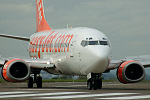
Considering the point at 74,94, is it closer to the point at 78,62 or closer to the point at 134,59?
the point at 78,62

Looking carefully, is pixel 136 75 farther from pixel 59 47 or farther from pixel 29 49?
pixel 29 49

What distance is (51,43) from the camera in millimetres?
32969

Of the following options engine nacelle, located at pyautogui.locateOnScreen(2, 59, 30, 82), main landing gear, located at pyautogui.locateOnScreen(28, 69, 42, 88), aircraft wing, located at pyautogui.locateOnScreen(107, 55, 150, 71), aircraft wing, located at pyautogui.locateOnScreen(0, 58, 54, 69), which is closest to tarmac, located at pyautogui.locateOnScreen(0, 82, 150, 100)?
engine nacelle, located at pyautogui.locateOnScreen(2, 59, 30, 82)

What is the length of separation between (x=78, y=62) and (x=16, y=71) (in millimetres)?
4384

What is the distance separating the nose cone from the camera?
1000 inches

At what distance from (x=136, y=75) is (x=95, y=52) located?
4.85 metres

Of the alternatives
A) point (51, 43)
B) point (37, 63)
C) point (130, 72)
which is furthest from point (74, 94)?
point (51, 43)

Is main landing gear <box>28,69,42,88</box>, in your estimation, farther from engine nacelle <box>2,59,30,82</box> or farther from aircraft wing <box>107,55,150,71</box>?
aircraft wing <box>107,55,150,71</box>

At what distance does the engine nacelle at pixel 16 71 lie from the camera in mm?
27750

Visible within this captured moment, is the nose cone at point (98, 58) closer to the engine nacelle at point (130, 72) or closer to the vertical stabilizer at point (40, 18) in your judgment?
the engine nacelle at point (130, 72)

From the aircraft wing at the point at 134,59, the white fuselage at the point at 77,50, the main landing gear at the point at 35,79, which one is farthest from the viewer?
the main landing gear at the point at 35,79

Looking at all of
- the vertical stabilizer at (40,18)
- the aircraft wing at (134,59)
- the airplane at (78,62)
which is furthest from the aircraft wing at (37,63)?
the vertical stabilizer at (40,18)

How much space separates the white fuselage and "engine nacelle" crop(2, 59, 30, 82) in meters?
2.84

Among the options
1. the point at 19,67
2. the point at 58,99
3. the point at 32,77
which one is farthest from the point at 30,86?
the point at 58,99
